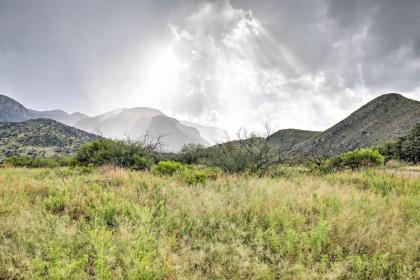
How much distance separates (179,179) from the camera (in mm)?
10047

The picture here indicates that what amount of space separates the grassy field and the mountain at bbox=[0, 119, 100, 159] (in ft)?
224

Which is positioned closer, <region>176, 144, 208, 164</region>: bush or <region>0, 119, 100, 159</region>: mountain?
<region>176, 144, 208, 164</region>: bush

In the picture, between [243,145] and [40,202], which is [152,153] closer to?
[243,145]

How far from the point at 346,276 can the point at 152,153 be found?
18.1m

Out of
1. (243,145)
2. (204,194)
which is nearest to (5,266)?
(204,194)

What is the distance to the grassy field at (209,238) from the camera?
342 centimetres

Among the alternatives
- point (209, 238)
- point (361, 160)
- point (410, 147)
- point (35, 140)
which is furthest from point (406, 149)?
point (35, 140)

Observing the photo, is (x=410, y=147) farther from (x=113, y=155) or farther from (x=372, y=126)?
(x=372, y=126)

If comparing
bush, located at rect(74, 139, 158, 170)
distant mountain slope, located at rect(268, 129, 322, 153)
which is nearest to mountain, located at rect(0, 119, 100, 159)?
bush, located at rect(74, 139, 158, 170)

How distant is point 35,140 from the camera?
76.9 m

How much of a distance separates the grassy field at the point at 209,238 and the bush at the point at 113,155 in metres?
9.95

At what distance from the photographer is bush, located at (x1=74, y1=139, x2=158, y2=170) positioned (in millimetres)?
16859

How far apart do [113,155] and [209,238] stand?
46.8 feet

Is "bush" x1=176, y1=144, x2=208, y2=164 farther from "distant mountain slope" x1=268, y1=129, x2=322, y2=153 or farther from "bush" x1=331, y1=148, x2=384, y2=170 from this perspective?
"distant mountain slope" x1=268, y1=129, x2=322, y2=153
